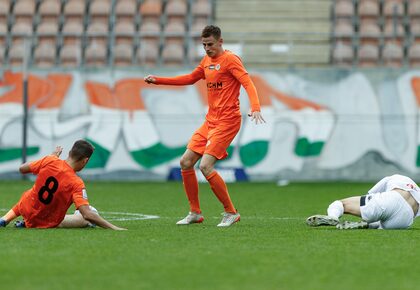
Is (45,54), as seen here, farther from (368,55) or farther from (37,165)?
(37,165)

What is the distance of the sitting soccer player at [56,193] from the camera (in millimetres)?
11109

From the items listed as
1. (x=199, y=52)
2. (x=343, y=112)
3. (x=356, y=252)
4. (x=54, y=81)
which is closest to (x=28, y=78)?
(x=54, y=81)

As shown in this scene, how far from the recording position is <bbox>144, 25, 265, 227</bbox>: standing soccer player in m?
12.3

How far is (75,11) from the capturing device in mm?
29172

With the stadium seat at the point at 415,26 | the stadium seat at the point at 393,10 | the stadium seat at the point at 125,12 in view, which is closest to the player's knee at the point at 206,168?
the stadium seat at the point at 415,26

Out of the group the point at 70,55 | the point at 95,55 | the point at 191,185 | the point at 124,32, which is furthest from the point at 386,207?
the point at 124,32

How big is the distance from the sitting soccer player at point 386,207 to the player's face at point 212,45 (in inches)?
92.3

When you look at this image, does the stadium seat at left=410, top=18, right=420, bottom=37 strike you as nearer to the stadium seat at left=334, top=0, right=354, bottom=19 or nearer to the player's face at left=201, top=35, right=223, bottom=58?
the stadium seat at left=334, top=0, right=354, bottom=19

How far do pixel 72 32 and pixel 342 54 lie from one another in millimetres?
7428

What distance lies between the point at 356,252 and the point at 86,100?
62.9ft

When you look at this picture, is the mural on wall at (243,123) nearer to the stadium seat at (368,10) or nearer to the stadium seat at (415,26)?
the stadium seat at (415,26)

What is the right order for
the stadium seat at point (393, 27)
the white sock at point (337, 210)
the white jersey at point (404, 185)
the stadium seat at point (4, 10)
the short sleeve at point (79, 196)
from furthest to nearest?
the stadium seat at point (4, 10), the stadium seat at point (393, 27), the white sock at point (337, 210), the white jersey at point (404, 185), the short sleeve at point (79, 196)

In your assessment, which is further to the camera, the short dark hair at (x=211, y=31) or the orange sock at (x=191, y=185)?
the orange sock at (x=191, y=185)

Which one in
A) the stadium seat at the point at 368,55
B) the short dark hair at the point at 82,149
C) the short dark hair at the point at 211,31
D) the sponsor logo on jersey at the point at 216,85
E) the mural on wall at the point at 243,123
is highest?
the short dark hair at the point at 211,31
